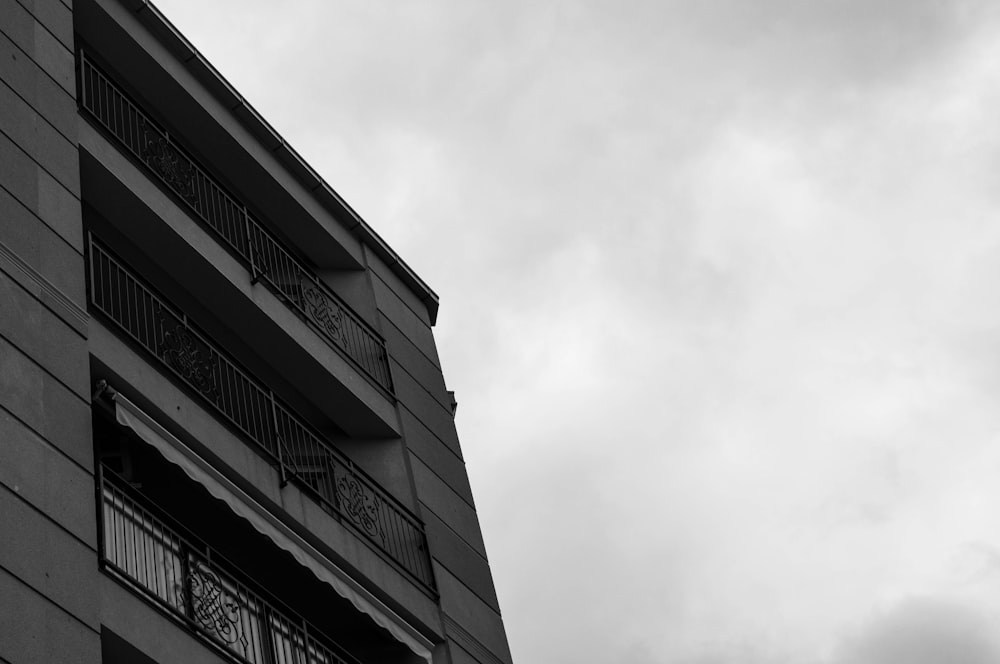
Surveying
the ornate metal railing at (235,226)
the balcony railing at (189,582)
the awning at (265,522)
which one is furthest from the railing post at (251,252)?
the balcony railing at (189,582)

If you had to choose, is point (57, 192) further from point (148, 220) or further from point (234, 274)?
point (234, 274)

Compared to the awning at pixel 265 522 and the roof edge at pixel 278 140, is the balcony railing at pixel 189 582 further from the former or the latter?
the roof edge at pixel 278 140

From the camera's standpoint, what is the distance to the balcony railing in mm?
13086

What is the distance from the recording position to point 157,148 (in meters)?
18.8

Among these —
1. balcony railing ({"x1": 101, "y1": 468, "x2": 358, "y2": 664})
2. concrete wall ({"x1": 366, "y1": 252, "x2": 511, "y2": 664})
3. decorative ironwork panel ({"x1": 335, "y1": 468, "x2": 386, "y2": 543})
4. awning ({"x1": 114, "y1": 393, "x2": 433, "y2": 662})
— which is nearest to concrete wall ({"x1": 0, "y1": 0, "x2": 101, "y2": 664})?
balcony railing ({"x1": 101, "y1": 468, "x2": 358, "y2": 664})

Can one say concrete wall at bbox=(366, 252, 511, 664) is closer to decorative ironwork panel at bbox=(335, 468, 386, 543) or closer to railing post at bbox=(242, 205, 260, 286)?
decorative ironwork panel at bbox=(335, 468, 386, 543)

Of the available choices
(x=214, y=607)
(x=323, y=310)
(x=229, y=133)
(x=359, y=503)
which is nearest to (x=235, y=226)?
(x=229, y=133)

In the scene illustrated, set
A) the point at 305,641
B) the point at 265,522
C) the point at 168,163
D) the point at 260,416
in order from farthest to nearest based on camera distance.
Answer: the point at 168,163 < the point at 260,416 < the point at 265,522 < the point at 305,641

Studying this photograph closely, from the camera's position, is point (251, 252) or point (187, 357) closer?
point (187, 357)

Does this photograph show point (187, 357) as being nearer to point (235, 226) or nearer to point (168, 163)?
point (168, 163)

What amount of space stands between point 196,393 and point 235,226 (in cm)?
544

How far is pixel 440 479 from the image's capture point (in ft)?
65.0

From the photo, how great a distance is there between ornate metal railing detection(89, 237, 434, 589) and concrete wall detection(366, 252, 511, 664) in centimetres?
52

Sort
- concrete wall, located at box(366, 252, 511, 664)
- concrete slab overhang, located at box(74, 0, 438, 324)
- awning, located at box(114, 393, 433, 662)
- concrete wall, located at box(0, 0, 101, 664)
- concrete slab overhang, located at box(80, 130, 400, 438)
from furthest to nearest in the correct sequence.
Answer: concrete slab overhang, located at box(74, 0, 438, 324) → concrete wall, located at box(366, 252, 511, 664) → concrete slab overhang, located at box(80, 130, 400, 438) → awning, located at box(114, 393, 433, 662) → concrete wall, located at box(0, 0, 101, 664)
